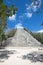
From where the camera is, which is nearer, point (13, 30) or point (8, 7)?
point (8, 7)

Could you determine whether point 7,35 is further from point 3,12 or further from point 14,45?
point 3,12

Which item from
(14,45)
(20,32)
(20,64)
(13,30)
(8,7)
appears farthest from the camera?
(13,30)

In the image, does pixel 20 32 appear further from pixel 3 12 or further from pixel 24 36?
pixel 3 12

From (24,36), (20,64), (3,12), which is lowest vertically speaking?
(20,64)

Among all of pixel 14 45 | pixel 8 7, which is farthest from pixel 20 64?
pixel 14 45

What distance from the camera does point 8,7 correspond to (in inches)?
594

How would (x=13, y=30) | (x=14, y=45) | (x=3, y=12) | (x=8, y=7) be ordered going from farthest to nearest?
(x=13, y=30)
(x=14, y=45)
(x=8, y=7)
(x=3, y=12)

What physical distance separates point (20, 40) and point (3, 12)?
14.7m

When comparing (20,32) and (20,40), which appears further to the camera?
(20,32)

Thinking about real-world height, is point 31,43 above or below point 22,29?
below

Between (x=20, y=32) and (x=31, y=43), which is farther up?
(x=20, y=32)

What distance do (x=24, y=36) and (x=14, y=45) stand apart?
2.84 m

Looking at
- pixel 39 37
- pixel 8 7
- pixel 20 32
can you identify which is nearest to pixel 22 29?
pixel 20 32

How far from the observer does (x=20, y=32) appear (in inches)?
1184
